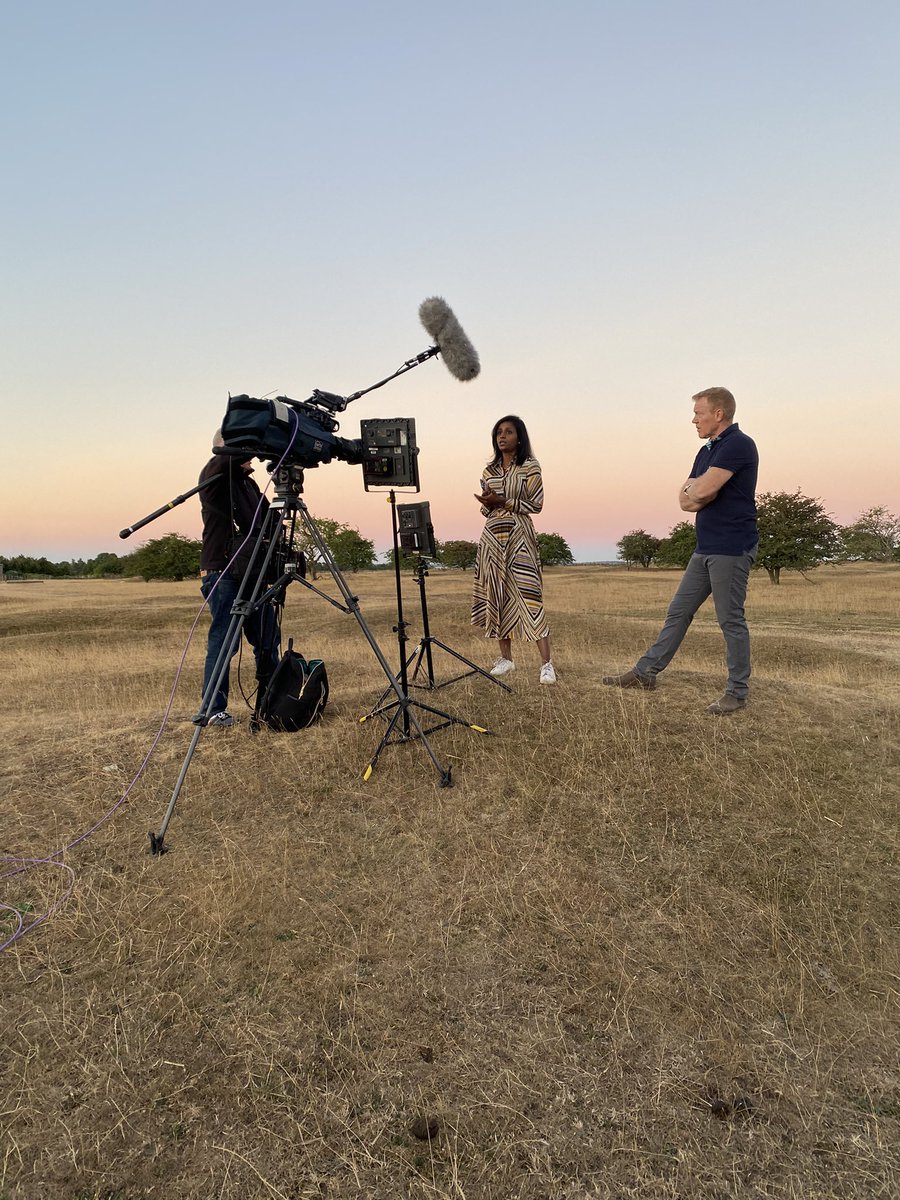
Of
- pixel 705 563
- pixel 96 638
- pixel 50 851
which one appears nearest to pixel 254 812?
pixel 50 851

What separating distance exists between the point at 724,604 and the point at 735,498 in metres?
1.02

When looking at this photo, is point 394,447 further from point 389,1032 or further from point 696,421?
point 389,1032

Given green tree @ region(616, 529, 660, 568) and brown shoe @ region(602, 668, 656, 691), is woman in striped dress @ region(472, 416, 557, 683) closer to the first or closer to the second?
brown shoe @ region(602, 668, 656, 691)

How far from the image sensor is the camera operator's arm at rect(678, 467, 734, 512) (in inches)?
210

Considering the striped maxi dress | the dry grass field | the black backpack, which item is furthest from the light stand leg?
the black backpack

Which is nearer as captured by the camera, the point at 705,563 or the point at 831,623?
the point at 705,563

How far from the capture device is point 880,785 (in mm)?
4488

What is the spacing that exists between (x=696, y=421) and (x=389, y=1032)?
559cm

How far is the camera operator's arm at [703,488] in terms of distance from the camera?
5344mm

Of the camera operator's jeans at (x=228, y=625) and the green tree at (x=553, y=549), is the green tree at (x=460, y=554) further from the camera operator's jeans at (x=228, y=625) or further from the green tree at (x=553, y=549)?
the camera operator's jeans at (x=228, y=625)

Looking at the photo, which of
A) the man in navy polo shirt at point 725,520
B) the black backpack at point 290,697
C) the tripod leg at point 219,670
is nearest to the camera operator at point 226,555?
the black backpack at point 290,697

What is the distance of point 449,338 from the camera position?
4.99m

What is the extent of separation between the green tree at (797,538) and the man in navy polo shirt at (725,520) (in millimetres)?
32900

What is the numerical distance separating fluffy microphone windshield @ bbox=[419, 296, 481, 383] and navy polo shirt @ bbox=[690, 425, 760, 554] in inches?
99.3
